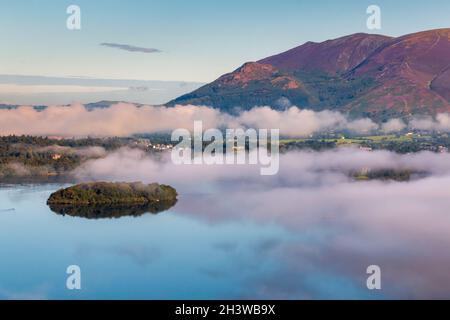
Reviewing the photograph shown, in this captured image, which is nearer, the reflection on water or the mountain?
the reflection on water

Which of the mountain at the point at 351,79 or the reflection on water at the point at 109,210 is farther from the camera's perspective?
the mountain at the point at 351,79

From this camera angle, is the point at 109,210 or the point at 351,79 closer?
the point at 109,210

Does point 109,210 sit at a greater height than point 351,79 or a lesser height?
lesser

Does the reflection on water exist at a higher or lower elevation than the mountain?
lower

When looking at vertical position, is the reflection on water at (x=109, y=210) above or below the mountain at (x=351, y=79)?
below
